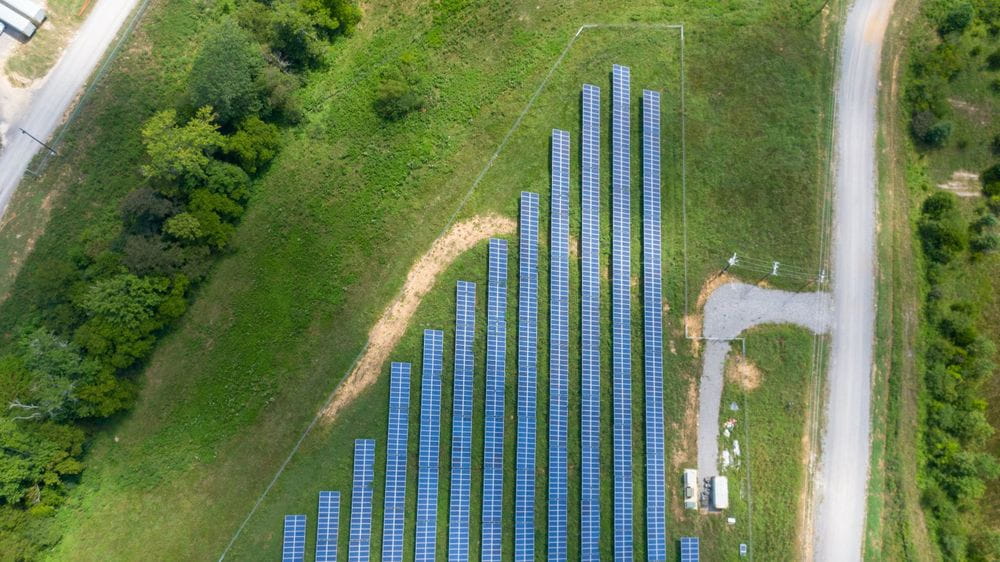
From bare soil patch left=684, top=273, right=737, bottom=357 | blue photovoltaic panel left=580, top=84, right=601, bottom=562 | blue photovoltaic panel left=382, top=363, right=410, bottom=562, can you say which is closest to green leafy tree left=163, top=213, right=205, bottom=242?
blue photovoltaic panel left=382, top=363, right=410, bottom=562

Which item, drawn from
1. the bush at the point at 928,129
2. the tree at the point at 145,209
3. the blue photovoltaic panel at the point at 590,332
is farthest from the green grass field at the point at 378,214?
the bush at the point at 928,129

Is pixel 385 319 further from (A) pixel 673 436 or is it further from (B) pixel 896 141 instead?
(B) pixel 896 141

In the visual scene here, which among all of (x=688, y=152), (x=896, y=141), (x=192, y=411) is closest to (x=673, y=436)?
(x=688, y=152)

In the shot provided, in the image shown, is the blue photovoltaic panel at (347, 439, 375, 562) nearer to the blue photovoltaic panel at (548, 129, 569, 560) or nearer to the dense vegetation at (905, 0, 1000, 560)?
the blue photovoltaic panel at (548, 129, 569, 560)

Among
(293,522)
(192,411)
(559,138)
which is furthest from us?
(559,138)

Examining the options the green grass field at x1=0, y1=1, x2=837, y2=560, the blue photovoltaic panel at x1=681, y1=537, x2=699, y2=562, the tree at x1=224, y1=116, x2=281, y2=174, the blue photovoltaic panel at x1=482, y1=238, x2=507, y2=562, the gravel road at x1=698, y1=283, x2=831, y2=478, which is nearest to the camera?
the blue photovoltaic panel at x1=482, y1=238, x2=507, y2=562

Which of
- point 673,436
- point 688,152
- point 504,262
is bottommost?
point 673,436

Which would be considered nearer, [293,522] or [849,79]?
Answer: [293,522]
